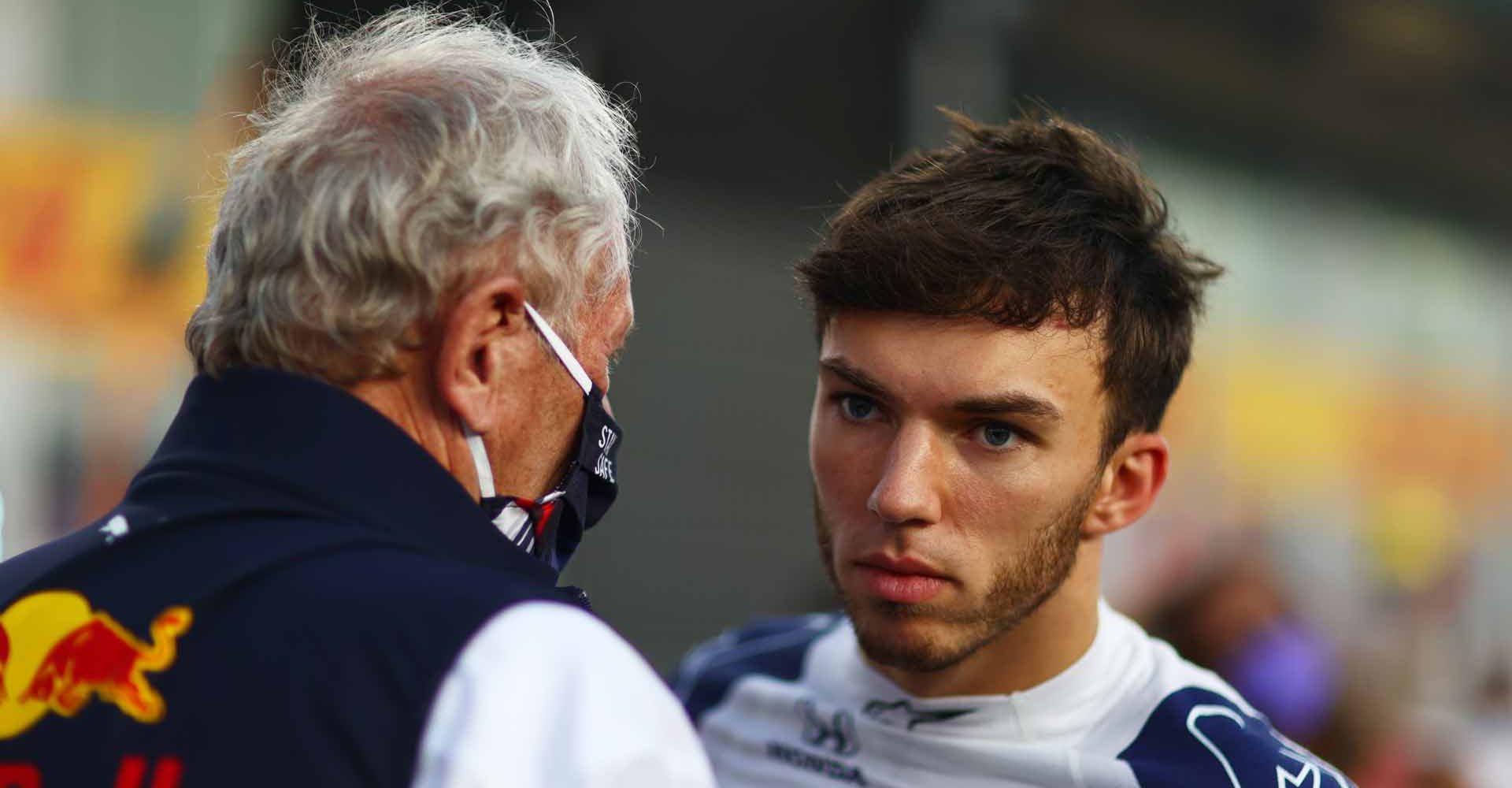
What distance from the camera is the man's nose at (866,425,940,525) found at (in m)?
2.64

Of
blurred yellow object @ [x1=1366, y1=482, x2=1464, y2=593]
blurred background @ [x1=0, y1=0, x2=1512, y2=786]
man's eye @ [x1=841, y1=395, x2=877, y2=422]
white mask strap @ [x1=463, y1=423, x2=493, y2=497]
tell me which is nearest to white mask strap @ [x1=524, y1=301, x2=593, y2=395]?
white mask strap @ [x1=463, y1=423, x2=493, y2=497]

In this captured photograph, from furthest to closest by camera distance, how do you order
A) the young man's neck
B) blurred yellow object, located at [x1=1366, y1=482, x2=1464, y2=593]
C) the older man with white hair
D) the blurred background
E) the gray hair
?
blurred yellow object, located at [x1=1366, y1=482, x2=1464, y2=593], the blurred background, the young man's neck, the gray hair, the older man with white hair

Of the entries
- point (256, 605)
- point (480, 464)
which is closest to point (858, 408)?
point (480, 464)

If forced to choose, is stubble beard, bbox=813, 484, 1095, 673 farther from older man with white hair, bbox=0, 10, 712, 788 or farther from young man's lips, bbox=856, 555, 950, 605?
older man with white hair, bbox=0, 10, 712, 788

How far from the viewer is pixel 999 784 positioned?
109 inches

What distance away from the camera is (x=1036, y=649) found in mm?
2834

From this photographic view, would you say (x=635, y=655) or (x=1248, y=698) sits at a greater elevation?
(x=635, y=655)

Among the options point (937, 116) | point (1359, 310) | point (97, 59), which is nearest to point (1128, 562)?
point (937, 116)

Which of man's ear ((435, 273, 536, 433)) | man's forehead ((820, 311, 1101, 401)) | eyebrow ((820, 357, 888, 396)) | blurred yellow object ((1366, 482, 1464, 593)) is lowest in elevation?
blurred yellow object ((1366, 482, 1464, 593))

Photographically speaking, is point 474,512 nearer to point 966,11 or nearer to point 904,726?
point 904,726

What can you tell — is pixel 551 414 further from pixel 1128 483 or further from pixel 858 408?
pixel 1128 483

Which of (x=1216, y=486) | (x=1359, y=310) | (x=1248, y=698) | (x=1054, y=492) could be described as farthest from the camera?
(x=1359, y=310)

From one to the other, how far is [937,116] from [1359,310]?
16.9 feet

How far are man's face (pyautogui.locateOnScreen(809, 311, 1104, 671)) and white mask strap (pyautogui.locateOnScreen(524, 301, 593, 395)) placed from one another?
2.15 ft
